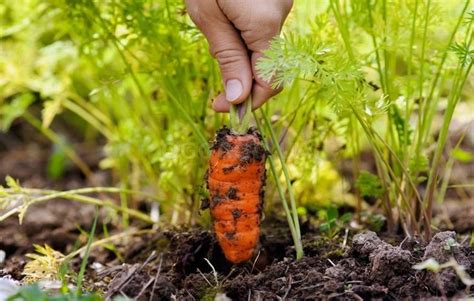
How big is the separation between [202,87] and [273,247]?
529 millimetres

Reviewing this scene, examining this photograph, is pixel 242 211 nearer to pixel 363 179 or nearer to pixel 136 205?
pixel 363 179

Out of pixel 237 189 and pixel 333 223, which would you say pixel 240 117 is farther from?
pixel 333 223

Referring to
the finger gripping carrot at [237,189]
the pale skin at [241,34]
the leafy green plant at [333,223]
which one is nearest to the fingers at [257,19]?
the pale skin at [241,34]

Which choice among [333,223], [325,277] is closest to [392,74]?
[333,223]

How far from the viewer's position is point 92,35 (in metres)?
2.21

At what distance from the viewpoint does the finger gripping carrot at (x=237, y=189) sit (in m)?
1.77

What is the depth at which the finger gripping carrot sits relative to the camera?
177 cm

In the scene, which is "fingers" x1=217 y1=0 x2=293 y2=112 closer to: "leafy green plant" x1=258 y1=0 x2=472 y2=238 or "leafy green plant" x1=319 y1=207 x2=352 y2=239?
"leafy green plant" x1=258 y1=0 x2=472 y2=238

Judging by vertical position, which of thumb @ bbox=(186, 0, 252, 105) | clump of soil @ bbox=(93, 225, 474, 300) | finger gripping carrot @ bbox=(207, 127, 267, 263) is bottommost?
clump of soil @ bbox=(93, 225, 474, 300)

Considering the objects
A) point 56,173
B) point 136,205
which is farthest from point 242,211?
point 56,173

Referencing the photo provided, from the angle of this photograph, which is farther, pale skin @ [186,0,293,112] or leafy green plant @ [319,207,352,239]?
leafy green plant @ [319,207,352,239]

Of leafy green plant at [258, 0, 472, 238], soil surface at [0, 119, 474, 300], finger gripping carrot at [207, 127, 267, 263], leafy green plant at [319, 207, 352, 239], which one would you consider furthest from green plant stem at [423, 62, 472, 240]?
finger gripping carrot at [207, 127, 267, 263]

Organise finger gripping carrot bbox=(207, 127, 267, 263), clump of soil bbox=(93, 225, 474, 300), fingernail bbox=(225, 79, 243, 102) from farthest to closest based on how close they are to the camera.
Answer: finger gripping carrot bbox=(207, 127, 267, 263) → fingernail bbox=(225, 79, 243, 102) → clump of soil bbox=(93, 225, 474, 300)

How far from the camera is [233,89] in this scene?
1673mm
